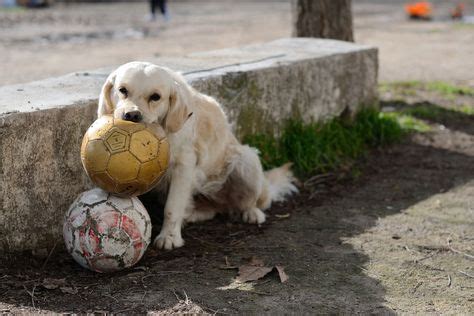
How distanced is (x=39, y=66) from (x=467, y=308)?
9.40 metres

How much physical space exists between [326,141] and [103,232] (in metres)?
3.60

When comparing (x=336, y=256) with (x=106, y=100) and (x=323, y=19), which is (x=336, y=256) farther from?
(x=323, y=19)

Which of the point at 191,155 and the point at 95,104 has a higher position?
the point at 95,104

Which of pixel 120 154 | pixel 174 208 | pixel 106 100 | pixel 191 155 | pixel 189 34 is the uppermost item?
pixel 106 100

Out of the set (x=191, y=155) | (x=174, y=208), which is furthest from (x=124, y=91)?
(x=174, y=208)

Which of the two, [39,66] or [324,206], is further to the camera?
[39,66]

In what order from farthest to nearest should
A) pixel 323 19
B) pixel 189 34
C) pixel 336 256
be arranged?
1. pixel 189 34
2. pixel 323 19
3. pixel 336 256

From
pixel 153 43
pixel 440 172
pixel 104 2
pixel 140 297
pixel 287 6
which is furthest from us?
pixel 104 2

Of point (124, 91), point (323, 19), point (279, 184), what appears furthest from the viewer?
point (323, 19)

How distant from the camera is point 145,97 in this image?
488 centimetres

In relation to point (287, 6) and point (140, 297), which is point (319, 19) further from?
point (287, 6)

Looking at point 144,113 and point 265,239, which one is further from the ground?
point 144,113

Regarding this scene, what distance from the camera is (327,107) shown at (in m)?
8.03

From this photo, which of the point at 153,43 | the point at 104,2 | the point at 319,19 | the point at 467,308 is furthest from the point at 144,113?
the point at 104,2
